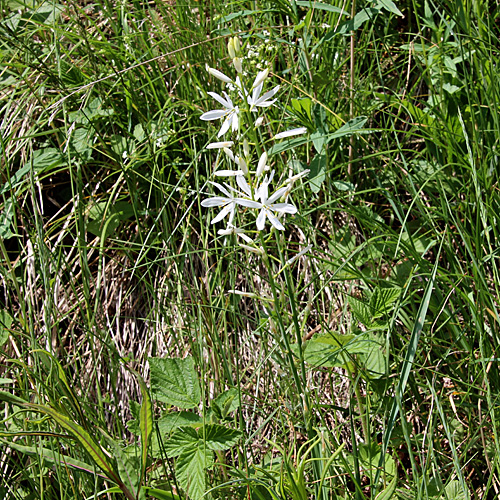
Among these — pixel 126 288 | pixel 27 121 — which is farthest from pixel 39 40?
pixel 126 288

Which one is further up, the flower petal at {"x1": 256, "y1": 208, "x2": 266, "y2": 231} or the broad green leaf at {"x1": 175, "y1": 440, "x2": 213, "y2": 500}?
the flower petal at {"x1": 256, "y1": 208, "x2": 266, "y2": 231}

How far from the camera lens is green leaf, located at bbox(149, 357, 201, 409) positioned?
163cm

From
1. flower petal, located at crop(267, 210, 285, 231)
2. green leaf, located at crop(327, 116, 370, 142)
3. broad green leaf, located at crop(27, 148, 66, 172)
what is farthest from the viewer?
broad green leaf, located at crop(27, 148, 66, 172)

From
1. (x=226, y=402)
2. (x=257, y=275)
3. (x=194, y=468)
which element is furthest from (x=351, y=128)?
(x=194, y=468)

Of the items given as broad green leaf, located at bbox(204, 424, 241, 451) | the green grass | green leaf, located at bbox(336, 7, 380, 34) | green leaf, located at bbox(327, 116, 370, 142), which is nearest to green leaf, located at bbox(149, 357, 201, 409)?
the green grass

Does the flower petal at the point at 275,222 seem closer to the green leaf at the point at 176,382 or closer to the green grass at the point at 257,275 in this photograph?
the green grass at the point at 257,275

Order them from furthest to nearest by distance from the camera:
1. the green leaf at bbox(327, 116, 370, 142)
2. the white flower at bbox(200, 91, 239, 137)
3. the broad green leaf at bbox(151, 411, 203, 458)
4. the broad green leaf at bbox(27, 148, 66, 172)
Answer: the broad green leaf at bbox(27, 148, 66, 172)
the green leaf at bbox(327, 116, 370, 142)
the broad green leaf at bbox(151, 411, 203, 458)
the white flower at bbox(200, 91, 239, 137)

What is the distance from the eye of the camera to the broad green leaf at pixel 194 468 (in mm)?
1423

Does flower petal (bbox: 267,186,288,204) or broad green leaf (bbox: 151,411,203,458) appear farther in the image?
broad green leaf (bbox: 151,411,203,458)

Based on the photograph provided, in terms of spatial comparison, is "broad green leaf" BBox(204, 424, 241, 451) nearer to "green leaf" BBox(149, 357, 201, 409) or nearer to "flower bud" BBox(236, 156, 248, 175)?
"green leaf" BBox(149, 357, 201, 409)

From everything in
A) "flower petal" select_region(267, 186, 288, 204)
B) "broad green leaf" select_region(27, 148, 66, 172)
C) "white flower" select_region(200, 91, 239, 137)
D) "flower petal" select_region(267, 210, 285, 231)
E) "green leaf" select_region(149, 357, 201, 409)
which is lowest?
"green leaf" select_region(149, 357, 201, 409)

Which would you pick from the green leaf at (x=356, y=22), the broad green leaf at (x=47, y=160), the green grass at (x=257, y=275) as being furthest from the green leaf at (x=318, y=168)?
the broad green leaf at (x=47, y=160)

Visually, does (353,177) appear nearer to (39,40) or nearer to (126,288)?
(126,288)

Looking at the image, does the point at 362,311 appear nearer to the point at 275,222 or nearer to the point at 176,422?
the point at 275,222
